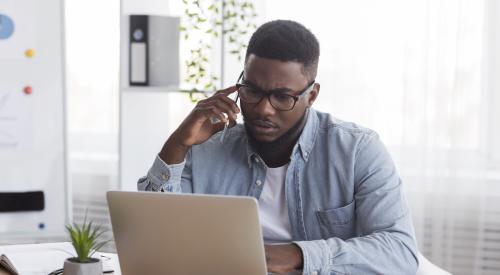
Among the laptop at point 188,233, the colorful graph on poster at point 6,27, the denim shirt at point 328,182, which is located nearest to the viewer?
the laptop at point 188,233

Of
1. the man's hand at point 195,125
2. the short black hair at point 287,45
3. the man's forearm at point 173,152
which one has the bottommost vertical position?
the man's forearm at point 173,152

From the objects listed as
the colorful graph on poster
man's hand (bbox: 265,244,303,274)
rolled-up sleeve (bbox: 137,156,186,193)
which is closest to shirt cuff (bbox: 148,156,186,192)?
rolled-up sleeve (bbox: 137,156,186,193)

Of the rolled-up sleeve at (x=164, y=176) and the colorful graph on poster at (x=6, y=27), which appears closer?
the rolled-up sleeve at (x=164, y=176)

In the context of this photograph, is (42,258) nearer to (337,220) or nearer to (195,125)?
(195,125)

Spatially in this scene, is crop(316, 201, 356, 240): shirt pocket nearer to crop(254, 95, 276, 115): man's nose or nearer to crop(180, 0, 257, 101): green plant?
crop(254, 95, 276, 115): man's nose

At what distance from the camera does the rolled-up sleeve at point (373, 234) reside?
177 centimetres

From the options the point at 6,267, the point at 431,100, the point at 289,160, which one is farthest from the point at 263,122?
the point at 431,100

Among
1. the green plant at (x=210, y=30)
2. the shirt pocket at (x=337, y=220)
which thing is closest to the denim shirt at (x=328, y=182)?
the shirt pocket at (x=337, y=220)

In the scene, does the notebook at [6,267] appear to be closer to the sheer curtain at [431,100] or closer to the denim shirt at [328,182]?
the denim shirt at [328,182]

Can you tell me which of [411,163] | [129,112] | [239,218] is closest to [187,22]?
[129,112]

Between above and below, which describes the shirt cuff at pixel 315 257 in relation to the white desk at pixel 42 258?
above

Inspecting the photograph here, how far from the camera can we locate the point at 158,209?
152 cm

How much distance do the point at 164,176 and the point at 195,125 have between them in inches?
6.2

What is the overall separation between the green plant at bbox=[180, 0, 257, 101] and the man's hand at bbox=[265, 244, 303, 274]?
4.71 feet
